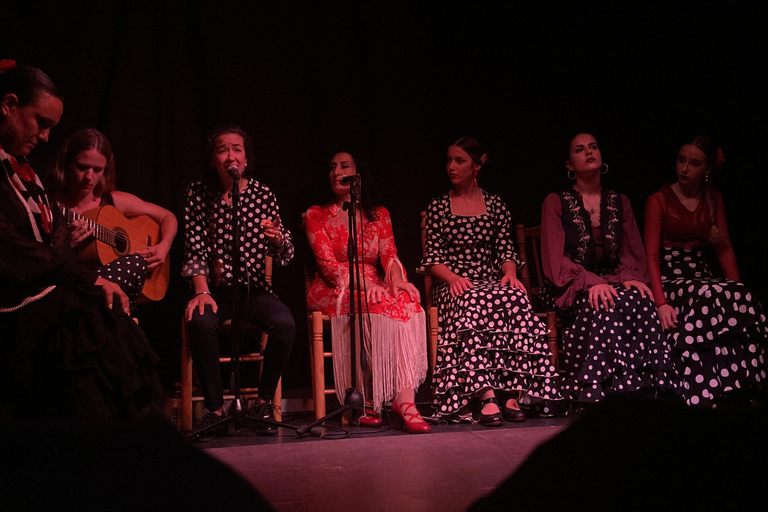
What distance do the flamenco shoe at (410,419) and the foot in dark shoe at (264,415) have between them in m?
0.58

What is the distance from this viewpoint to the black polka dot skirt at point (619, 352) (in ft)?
10.3

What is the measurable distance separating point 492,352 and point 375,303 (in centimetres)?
63

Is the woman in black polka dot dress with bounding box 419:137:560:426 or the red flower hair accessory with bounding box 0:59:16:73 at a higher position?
the red flower hair accessory with bounding box 0:59:16:73

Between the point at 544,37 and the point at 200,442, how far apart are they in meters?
3.18

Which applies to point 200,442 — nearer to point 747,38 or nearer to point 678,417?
point 678,417

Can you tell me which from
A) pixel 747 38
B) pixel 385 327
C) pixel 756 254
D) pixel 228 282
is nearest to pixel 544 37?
pixel 747 38

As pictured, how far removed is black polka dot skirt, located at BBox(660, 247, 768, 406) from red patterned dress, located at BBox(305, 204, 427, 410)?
1.30 m

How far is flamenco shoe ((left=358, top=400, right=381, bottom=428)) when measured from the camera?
3.17m

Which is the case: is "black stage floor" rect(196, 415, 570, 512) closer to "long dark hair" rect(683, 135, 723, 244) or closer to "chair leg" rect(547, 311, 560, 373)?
"chair leg" rect(547, 311, 560, 373)

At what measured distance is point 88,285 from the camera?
230 cm

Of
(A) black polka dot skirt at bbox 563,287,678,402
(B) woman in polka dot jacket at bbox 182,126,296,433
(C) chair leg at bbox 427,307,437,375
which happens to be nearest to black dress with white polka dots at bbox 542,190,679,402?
(A) black polka dot skirt at bbox 563,287,678,402

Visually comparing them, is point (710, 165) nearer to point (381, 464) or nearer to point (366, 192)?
point (366, 192)

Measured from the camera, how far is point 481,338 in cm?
326

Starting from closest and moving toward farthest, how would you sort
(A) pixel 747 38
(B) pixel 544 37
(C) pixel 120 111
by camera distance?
(C) pixel 120 111 → (A) pixel 747 38 → (B) pixel 544 37
